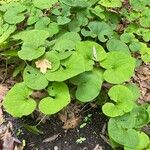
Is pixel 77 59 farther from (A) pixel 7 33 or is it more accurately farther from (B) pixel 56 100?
(A) pixel 7 33

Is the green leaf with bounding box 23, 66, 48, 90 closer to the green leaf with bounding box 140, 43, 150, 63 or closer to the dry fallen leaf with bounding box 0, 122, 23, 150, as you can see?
the dry fallen leaf with bounding box 0, 122, 23, 150

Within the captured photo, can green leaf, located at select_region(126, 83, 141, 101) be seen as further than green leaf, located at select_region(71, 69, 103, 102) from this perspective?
Yes

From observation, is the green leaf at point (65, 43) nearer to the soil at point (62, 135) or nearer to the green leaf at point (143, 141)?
the soil at point (62, 135)

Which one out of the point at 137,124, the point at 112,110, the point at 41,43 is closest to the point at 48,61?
the point at 41,43

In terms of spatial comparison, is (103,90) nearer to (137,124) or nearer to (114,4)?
(137,124)

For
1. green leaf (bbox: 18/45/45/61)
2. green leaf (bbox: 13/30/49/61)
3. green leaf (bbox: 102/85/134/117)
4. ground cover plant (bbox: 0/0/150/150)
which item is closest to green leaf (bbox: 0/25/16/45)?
ground cover plant (bbox: 0/0/150/150)

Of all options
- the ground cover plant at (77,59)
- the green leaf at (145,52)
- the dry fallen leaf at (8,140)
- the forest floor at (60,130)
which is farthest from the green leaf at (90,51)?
the dry fallen leaf at (8,140)
